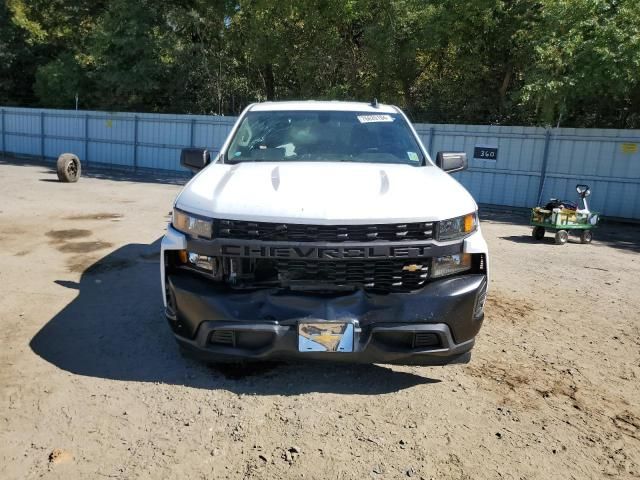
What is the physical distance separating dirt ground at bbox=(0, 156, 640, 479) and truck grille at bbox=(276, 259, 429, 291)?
73 cm

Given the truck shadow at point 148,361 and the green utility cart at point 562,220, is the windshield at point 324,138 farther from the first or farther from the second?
the green utility cart at point 562,220

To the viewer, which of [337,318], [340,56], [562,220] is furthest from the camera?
[340,56]

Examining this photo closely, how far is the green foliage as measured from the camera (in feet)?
40.4

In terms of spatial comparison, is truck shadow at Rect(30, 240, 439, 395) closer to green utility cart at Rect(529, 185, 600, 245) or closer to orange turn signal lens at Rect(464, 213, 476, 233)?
orange turn signal lens at Rect(464, 213, 476, 233)

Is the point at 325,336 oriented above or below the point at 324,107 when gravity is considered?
below

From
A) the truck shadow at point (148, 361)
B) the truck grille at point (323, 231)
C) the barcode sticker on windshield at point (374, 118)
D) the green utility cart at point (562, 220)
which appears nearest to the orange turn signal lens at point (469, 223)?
the truck grille at point (323, 231)

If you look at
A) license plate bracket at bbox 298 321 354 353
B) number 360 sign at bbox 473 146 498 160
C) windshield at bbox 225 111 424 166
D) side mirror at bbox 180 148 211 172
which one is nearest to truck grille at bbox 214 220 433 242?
license plate bracket at bbox 298 321 354 353

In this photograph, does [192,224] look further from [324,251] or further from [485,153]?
[485,153]

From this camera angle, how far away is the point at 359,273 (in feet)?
10.3

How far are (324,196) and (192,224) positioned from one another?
2.67ft

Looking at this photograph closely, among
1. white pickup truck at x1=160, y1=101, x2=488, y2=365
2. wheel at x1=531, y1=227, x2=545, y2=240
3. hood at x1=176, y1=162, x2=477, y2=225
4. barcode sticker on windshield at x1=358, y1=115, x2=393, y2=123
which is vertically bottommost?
wheel at x1=531, y1=227, x2=545, y2=240

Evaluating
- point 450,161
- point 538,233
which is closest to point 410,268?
point 450,161

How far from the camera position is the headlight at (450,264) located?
3.18 m

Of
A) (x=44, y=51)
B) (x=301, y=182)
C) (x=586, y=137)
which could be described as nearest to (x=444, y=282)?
(x=301, y=182)
